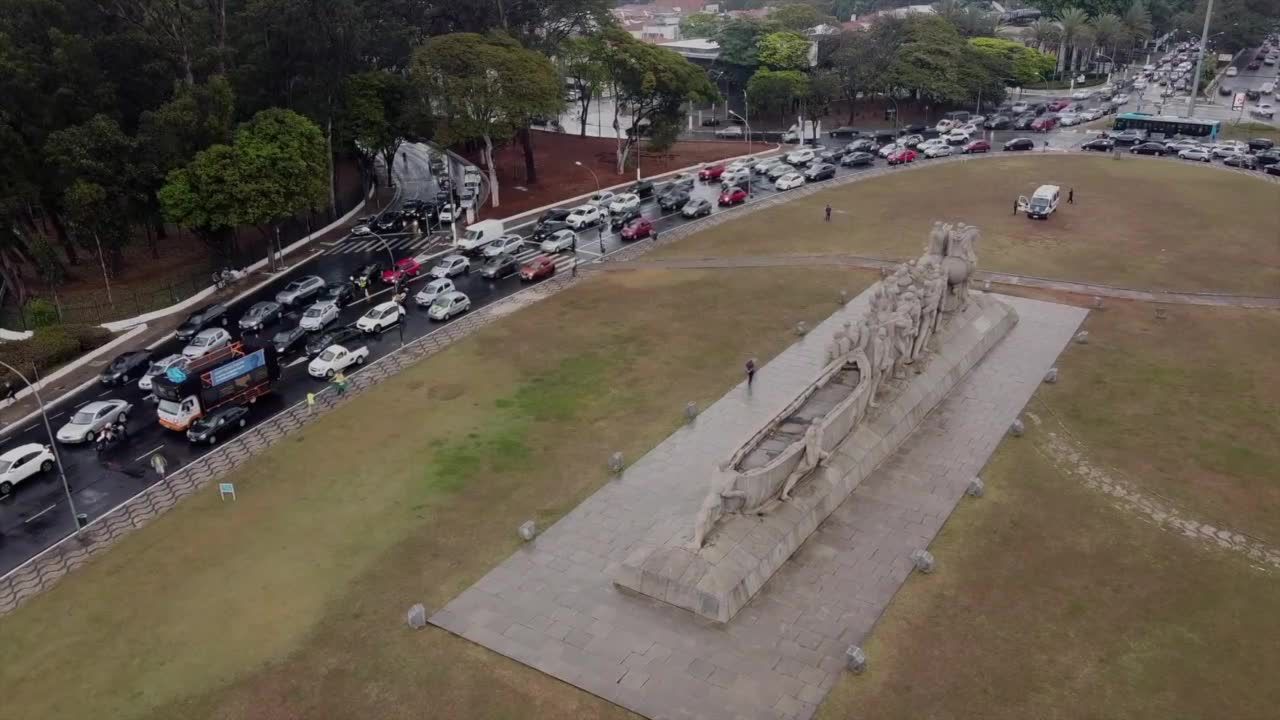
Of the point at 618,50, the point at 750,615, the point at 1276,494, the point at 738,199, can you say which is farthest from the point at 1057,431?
the point at 618,50

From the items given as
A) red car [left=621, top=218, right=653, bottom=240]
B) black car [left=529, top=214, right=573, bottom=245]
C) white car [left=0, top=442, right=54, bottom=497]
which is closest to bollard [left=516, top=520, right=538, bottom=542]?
white car [left=0, top=442, right=54, bottom=497]

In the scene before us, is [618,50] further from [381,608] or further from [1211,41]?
[1211,41]

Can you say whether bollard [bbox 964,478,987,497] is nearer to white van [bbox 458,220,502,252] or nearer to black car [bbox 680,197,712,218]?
white van [bbox 458,220,502,252]

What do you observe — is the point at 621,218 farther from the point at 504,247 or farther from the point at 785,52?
the point at 785,52

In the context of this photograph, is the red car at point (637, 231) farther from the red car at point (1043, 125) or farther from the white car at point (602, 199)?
the red car at point (1043, 125)

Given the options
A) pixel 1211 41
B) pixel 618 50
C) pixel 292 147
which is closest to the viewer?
pixel 292 147
